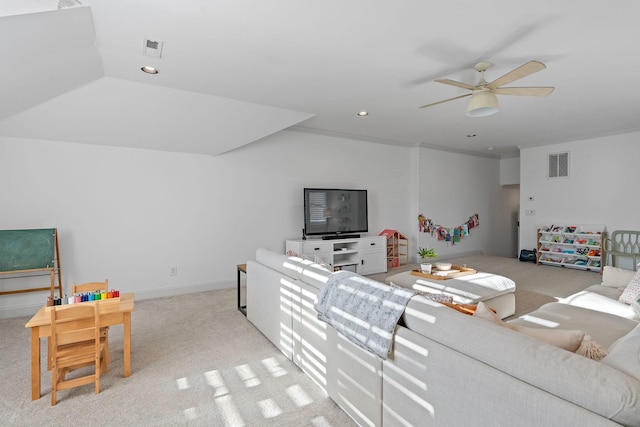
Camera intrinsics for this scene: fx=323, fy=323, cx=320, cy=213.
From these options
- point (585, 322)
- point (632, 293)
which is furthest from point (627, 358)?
point (632, 293)

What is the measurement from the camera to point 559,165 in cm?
654

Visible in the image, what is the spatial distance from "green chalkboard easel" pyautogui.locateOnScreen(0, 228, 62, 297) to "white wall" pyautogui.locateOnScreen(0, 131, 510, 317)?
20cm

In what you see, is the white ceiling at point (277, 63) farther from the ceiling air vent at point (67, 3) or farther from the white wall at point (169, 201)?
the white wall at point (169, 201)

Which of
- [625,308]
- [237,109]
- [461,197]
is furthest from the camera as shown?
[461,197]

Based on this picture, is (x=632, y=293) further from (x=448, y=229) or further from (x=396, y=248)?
(x=448, y=229)

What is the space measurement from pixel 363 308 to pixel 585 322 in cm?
179

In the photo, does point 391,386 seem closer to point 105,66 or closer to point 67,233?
point 105,66

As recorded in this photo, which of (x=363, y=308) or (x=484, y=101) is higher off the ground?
(x=484, y=101)

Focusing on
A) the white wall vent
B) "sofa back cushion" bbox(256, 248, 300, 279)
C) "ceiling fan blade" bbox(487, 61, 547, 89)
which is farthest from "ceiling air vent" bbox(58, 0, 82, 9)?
"ceiling fan blade" bbox(487, 61, 547, 89)

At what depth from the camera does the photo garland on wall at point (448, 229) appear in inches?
Answer: 271

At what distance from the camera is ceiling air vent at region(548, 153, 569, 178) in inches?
254

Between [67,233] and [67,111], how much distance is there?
1.48 meters

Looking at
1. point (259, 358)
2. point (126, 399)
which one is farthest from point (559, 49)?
point (126, 399)

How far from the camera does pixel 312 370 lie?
2.30 meters
